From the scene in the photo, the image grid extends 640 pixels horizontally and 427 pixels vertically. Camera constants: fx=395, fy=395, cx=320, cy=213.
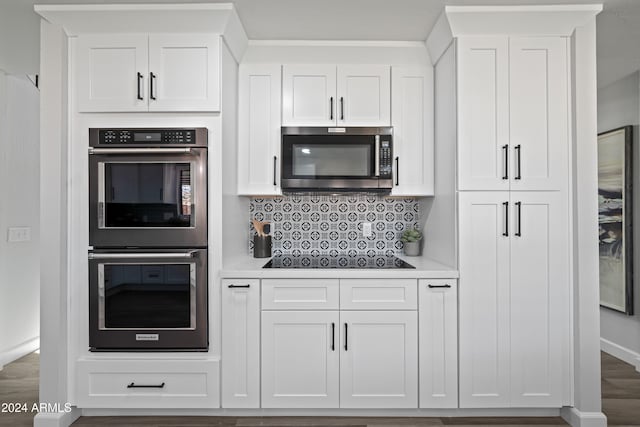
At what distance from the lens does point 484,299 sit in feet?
7.44

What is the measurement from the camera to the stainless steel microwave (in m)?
2.62

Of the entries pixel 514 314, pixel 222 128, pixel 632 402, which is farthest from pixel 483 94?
pixel 632 402

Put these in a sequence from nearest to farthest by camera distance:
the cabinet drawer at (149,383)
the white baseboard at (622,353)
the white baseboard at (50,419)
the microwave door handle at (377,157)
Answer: the white baseboard at (50,419)
the cabinet drawer at (149,383)
the microwave door handle at (377,157)
the white baseboard at (622,353)

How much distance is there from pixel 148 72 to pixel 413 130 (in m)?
1.70

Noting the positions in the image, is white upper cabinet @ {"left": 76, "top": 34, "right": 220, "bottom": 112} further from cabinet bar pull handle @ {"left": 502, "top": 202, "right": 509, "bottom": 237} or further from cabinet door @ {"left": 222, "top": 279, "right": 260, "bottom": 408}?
cabinet bar pull handle @ {"left": 502, "top": 202, "right": 509, "bottom": 237}

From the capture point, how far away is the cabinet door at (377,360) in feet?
7.43

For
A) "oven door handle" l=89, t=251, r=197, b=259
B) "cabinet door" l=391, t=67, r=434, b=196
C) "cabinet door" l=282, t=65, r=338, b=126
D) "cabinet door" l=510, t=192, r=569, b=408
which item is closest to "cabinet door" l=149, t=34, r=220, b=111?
"cabinet door" l=282, t=65, r=338, b=126

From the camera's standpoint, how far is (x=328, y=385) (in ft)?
7.45

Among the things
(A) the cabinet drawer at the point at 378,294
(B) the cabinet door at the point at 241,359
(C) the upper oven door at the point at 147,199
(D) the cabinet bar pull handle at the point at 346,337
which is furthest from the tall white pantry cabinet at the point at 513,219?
(C) the upper oven door at the point at 147,199

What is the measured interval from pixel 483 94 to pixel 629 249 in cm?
214

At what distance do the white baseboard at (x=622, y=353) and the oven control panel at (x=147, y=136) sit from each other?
374cm

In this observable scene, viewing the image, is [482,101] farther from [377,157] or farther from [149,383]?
[149,383]

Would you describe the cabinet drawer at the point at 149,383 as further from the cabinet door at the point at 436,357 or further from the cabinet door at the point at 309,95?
the cabinet door at the point at 309,95

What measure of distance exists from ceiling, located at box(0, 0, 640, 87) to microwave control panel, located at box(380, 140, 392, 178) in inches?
Result: 27.9
